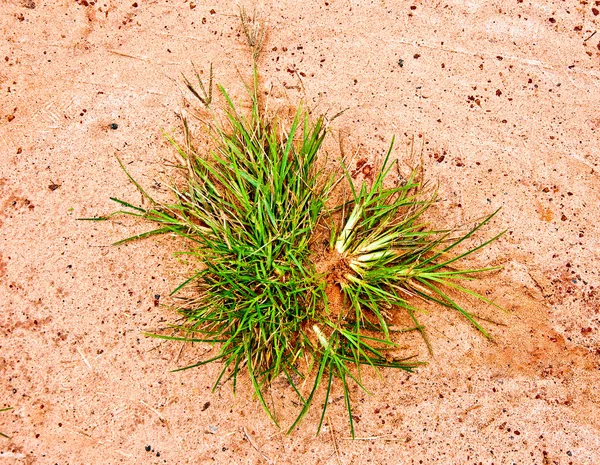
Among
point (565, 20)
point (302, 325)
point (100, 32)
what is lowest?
point (302, 325)

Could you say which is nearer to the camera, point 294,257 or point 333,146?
point 294,257

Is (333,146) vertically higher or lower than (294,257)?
higher

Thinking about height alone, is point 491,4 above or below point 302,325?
above

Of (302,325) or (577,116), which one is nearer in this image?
(302,325)

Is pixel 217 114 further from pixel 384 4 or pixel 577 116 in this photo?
pixel 577 116

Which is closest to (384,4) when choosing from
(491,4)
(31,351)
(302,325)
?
(491,4)
